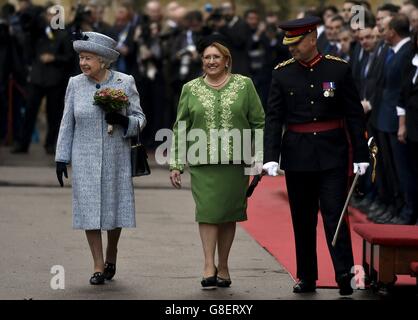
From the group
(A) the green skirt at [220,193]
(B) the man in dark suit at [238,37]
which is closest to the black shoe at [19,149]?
(B) the man in dark suit at [238,37]

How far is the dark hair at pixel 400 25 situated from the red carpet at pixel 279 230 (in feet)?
6.05

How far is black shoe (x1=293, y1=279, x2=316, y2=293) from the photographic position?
1080cm

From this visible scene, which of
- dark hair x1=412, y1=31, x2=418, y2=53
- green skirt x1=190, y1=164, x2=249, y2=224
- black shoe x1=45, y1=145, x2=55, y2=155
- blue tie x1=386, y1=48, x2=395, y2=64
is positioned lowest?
black shoe x1=45, y1=145, x2=55, y2=155

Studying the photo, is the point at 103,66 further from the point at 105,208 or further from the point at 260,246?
the point at 260,246

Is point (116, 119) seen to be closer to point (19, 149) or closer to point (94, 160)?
point (94, 160)

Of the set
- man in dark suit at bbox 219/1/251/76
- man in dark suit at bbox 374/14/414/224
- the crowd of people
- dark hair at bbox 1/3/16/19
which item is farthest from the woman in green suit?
dark hair at bbox 1/3/16/19

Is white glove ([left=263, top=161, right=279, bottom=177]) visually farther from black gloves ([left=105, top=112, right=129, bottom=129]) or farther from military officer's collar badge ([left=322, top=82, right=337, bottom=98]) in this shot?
black gloves ([left=105, top=112, right=129, bottom=129])

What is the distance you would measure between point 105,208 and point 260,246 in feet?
8.66

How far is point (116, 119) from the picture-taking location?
11.1 metres

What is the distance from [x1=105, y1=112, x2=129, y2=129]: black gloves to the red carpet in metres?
1.77

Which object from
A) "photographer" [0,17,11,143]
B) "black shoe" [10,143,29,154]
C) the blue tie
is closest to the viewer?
the blue tie

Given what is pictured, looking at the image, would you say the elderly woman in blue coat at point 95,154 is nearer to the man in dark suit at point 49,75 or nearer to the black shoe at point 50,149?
the man in dark suit at point 49,75

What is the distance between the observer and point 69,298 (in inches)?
410
